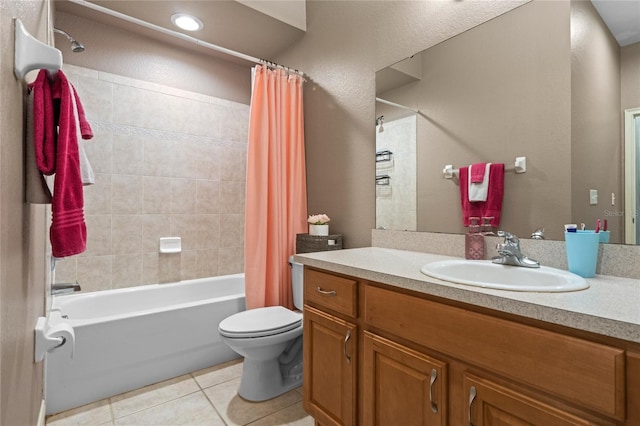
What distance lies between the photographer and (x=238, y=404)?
1.79 m

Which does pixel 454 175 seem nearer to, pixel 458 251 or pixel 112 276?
pixel 458 251

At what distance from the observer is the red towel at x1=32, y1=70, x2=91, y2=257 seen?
86cm

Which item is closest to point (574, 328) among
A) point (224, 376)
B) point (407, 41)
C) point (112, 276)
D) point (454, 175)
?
point (454, 175)

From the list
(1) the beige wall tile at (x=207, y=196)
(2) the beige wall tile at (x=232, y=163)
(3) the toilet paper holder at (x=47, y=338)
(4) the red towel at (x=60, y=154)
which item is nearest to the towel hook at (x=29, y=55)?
(4) the red towel at (x=60, y=154)

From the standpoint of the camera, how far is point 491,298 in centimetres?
84

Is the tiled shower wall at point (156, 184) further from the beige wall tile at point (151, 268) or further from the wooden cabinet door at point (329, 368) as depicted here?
the wooden cabinet door at point (329, 368)

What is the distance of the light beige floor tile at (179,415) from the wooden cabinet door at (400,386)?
93 cm

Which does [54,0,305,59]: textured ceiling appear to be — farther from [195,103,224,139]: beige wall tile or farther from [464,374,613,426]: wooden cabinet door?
[464,374,613,426]: wooden cabinet door

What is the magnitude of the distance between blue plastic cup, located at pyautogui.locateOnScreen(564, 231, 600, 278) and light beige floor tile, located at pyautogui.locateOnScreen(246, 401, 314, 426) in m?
1.42

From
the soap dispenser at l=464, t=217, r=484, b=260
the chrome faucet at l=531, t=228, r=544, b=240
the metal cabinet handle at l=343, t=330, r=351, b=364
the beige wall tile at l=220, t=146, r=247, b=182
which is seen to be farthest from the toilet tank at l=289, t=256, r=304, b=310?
the chrome faucet at l=531, t=228, r=544, b=240

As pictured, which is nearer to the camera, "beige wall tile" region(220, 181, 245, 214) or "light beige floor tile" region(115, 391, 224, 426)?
"light beige floor tile" region(115, 391, 224, 426)

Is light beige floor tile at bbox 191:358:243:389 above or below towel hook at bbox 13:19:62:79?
below

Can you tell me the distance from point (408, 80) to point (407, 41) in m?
0.24

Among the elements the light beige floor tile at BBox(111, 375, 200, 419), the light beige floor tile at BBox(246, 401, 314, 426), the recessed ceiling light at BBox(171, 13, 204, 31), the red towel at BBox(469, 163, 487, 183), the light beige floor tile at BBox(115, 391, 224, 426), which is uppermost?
the recessed ceiling light at BBox(171, 13, 204, 31)
